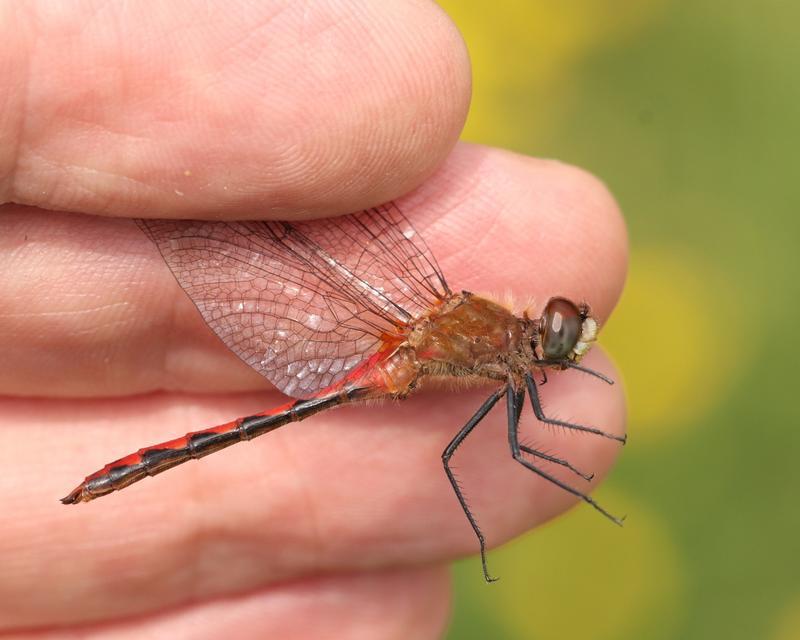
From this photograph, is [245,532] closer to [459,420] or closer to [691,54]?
[459,420]

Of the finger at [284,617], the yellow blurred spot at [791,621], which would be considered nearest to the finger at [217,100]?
the finger at [284,617]

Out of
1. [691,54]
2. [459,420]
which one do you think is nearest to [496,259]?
[459,420]

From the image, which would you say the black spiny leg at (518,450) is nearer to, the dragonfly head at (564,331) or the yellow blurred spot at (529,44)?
the dragonfly head at (564,331)

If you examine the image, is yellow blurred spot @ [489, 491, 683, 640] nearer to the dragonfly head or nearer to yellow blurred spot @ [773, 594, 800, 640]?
yellow blurred spot @ [773, 594, 800, 640]

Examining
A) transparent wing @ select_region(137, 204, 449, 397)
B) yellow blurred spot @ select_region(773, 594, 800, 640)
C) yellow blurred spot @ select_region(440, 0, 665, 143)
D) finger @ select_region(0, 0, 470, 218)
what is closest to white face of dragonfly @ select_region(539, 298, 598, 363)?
transparent wing @ select_region(137, 204, 449, 397)

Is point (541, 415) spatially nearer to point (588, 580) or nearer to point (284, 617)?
point (284, 617)

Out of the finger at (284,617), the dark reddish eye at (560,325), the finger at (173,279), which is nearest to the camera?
the finger at (173,279)
